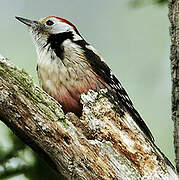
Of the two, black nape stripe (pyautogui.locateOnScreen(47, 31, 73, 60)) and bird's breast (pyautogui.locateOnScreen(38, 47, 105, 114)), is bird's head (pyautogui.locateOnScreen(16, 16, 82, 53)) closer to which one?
black nape stripe (pyautogui.locateOnScreen(47, 31, 73, 60))

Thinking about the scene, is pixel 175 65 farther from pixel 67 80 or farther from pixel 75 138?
pixel 75 138

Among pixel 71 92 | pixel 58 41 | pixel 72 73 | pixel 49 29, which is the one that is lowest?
pixel 71 92

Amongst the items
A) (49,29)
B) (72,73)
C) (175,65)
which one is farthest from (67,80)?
(175,65)

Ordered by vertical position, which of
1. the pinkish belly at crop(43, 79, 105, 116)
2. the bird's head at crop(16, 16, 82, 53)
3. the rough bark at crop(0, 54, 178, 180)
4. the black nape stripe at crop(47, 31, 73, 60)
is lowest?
the rough bark at crop(0, 54, 178, 180)

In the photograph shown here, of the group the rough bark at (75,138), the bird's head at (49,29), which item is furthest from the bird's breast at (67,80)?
the rough bark at (75,138)

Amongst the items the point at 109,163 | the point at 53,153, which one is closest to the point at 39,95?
the point at 53,153

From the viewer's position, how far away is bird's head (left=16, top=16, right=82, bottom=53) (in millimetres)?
3516

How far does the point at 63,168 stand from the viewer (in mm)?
2416

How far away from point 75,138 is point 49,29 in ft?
4.83

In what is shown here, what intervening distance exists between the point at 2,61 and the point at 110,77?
3.61 feet

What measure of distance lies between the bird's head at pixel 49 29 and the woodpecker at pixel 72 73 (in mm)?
11

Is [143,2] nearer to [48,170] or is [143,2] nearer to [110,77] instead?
[110,77]

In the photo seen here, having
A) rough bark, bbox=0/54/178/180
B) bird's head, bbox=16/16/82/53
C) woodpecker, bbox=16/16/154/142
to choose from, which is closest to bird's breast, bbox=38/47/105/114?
woodpecker, bbox=16/16/154/142

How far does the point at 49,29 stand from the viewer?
3.60 metres
